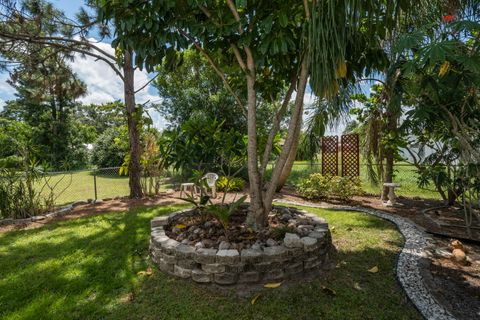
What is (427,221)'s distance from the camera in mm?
4102

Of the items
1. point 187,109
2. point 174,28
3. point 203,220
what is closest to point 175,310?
point 203,220

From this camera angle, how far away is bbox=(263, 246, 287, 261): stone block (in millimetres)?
2219

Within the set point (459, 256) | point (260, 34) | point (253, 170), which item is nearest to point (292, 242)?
point (253, 170)

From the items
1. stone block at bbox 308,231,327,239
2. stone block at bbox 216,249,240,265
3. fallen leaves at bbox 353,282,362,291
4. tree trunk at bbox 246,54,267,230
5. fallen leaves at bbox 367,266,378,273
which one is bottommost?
fallen leaves at bbox 353,282,362,291

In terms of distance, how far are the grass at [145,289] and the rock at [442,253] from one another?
376 mm

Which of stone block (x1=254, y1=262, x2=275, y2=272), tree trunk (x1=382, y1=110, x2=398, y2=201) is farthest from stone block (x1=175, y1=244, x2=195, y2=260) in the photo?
tree trunk (x1=382, y1=110, x2=398, y2=201)

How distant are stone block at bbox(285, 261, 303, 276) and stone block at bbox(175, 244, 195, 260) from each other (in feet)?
2.79

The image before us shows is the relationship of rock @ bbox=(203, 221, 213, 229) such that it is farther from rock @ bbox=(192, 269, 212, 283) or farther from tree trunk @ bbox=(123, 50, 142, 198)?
tree trunk @ bbox=(123, 50, 142, 198)

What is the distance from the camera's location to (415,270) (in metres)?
2.44

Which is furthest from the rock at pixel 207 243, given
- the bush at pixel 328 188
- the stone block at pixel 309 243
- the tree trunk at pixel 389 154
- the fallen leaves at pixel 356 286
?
the tree trunk at pixel 389 154

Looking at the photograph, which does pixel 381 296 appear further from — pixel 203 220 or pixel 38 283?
pixel 38 283

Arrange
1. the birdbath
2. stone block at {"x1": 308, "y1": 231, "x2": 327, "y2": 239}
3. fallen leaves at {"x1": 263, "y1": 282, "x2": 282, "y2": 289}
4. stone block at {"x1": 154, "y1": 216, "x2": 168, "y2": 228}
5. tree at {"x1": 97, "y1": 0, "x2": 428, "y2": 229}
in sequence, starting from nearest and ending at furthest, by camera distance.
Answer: tree at {"x1": 97, "y1": 0, "x2": 428, "y2": 229}
fallen leaves at {"x1": 263, "y1": 282, "x2": 282, "y2": 289}
stone block at {"x1": 308, "y1": 231, "x2": 327, "y2": 239}
stone block at {"x1": 154, "y1": 216, "x2": 168, "y2": 228}
the birdbath

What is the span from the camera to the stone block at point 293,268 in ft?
7.47

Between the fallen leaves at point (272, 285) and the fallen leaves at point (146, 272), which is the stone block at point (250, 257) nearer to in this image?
the fallen leaves at point (272, 285)
